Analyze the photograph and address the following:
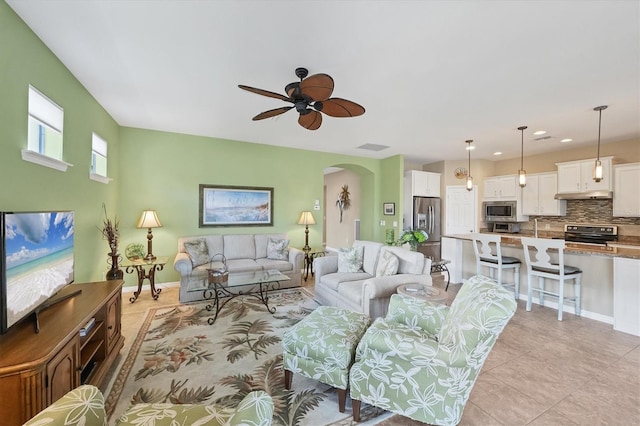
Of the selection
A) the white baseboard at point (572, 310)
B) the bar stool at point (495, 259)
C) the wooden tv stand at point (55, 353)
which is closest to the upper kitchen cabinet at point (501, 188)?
the bar stool at point (495, 259)

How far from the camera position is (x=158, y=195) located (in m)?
4.57

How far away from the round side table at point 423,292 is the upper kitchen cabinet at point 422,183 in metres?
4.07

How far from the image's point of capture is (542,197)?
568 cm

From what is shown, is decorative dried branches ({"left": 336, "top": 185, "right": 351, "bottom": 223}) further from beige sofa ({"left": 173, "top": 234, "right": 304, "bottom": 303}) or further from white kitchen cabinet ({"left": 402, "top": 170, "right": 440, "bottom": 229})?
beige sofa ({"left": 173, "top": 234, "right": 304, "bottom": 303})

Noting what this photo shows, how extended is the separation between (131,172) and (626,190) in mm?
8382

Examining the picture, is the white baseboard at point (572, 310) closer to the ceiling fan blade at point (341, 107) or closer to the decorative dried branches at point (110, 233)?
the ceiling fan blade at point (341, 107)

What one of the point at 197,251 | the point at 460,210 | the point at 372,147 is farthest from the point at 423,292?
the point at 460,210

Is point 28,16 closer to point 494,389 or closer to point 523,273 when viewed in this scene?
point 494,389

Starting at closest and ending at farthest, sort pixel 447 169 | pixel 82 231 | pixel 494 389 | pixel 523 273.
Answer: pixel 494 389 → pixel 82 231 → pixel 523 273 → pixel 447 169

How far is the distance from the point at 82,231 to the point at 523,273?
19.9 feet

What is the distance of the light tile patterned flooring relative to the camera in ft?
5.80

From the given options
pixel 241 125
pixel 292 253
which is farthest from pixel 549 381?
pixel 241 125

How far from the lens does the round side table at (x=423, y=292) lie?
239 cm

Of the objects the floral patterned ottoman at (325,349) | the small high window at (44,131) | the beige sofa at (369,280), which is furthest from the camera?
the beige sofa at (369,280)
